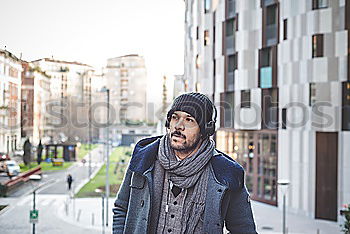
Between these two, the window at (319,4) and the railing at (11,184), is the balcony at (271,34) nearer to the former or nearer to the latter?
the window at (319,4)

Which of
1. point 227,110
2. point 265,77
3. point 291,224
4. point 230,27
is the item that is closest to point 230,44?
point 230,27

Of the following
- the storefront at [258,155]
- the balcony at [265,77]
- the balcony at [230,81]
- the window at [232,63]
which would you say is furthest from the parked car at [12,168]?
the window at [232,63]

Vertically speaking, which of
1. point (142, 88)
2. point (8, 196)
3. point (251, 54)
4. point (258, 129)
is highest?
point (251, 54)

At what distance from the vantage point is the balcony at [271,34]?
→ 9652mm

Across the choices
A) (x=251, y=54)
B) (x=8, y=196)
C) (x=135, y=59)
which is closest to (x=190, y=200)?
(x=8, y=196)

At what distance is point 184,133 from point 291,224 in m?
7.59

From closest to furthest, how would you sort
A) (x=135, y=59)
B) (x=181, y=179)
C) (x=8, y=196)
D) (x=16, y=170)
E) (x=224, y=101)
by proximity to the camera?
(x=181, y=179), (x=8, y=196), (x=16, y=170), (x=135, y=59), (x=224, y=101)

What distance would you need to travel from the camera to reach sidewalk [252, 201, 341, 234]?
772 centimetres

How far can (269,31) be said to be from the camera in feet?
32.1

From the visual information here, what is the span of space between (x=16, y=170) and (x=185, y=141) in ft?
19.7

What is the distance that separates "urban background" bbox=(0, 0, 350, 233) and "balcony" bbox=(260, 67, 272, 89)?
3cm

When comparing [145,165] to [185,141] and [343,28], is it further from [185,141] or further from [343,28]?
[343,28]

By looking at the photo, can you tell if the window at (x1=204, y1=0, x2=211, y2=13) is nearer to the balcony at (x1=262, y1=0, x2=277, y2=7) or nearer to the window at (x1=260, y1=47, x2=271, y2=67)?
the balcony at (x1=262, y1=0, x2=277, y2=7)

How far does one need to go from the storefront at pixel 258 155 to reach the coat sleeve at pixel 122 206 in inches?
349
